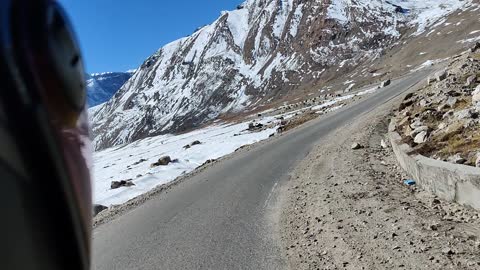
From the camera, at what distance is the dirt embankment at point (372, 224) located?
578 cm

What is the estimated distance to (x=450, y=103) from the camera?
1257 centimetres

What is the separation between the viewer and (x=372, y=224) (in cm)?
729

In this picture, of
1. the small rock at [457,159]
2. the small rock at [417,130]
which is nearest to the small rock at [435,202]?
the small rock at [457,159]

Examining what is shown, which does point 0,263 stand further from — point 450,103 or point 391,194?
point 450,103

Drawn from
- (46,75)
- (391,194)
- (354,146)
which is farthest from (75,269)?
(354,146)

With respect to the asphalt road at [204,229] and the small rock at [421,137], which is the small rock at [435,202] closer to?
the asphalt road at [204,229]

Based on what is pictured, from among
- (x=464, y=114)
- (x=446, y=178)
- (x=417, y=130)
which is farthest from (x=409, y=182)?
(x=417, y=130)

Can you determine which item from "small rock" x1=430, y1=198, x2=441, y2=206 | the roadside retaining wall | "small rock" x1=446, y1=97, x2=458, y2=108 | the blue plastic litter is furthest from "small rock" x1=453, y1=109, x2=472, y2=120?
"small rock" x1=430, y1=198, x2=441, y2=206

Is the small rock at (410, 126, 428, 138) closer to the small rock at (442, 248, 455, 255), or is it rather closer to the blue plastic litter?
the blue plastic litter

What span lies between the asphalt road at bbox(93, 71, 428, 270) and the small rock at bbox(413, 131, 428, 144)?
3.64m

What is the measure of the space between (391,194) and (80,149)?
790cm

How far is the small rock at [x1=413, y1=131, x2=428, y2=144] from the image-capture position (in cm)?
1091

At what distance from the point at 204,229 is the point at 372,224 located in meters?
3.23

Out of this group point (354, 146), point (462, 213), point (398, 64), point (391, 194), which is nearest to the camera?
point (462, 213)
